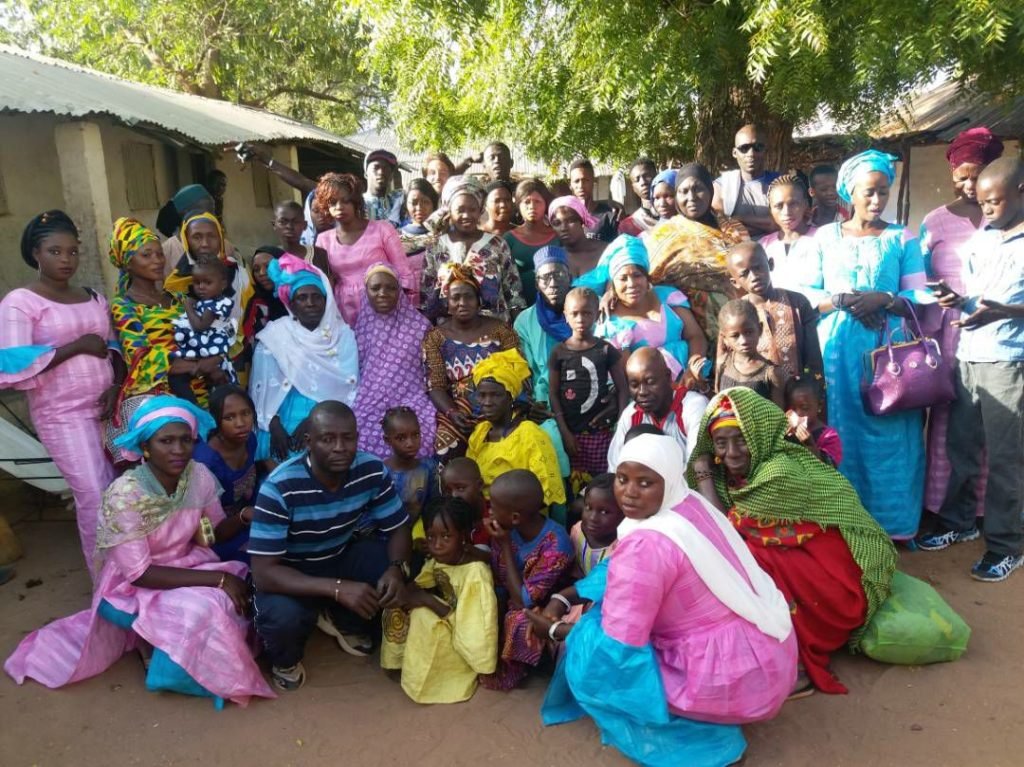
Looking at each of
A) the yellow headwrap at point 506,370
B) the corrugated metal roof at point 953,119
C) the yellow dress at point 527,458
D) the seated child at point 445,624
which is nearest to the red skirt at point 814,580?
the yellow dress at point 527,458

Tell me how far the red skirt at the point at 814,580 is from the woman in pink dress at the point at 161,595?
2.15 m

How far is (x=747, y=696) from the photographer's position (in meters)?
2.68

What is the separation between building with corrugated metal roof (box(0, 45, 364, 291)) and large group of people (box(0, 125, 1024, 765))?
252 cm

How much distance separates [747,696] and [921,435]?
7.95 ft

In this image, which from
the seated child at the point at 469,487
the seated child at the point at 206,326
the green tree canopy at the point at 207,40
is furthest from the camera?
the green tree canopy at the point at 207,40

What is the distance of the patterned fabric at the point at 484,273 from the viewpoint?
15.7 feet

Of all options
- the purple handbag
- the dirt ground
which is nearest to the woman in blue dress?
the purple handbag

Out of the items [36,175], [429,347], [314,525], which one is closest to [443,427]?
[429,347]

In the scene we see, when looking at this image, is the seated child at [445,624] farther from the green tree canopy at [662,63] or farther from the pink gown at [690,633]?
the green tree canopy at [662,63]

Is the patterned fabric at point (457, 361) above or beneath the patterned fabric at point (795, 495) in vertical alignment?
above

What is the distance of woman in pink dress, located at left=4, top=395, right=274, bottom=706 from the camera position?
3209 millimetres

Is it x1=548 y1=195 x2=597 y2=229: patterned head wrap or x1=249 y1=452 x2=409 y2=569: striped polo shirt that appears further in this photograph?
x1=548 y1=195 x2=597 y2=229: patterned head wrap

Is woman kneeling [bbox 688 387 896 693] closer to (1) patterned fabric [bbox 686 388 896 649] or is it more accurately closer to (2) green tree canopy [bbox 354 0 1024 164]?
(1) patterned fabric [bbox 686 388 896 649]

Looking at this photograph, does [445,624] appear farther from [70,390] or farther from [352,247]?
[352,247]
